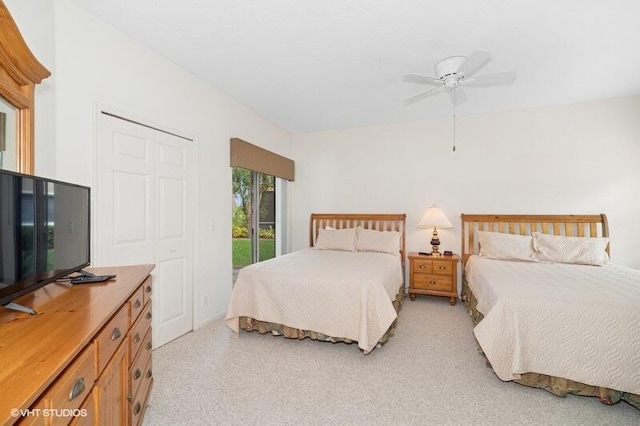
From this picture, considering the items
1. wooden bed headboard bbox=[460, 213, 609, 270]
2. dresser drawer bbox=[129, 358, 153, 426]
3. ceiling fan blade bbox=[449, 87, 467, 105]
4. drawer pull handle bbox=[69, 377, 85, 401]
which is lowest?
dresser drawer bbox=[129, 358, 153, 426]

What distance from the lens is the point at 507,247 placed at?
3.69 metres

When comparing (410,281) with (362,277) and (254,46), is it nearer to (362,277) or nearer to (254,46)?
(362,277)

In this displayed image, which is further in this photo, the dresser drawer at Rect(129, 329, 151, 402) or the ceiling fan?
the ceiling fan

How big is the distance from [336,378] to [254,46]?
2.84 metres

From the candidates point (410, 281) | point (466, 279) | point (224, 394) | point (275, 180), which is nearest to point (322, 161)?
point (275, 180)

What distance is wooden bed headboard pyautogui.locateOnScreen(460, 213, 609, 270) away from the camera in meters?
3.78

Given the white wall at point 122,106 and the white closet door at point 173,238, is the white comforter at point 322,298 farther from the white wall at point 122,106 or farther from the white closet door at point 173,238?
the white wall at point 122,106

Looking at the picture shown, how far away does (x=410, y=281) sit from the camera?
4.19 m

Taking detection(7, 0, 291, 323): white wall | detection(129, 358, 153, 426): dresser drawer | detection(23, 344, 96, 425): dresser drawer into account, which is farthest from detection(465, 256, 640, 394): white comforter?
detection(7, 0, 291, 323): white wall

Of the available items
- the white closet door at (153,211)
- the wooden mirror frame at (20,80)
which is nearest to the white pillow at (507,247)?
the white closet door at (153,211)

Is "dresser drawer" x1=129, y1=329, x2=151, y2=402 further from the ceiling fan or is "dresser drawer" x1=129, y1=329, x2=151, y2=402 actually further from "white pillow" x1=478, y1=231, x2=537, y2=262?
"white pillow" x1=478, y1=231, x2=537, y2=262

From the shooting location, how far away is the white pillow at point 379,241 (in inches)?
166

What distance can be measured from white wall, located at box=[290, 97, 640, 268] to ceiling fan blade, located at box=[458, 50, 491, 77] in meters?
2.10

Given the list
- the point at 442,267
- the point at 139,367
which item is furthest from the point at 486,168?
the point at 139,367
